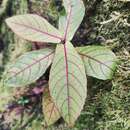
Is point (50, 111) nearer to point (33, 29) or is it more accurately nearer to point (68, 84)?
point (68, 84)

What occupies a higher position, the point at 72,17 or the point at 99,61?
the point at 72,17

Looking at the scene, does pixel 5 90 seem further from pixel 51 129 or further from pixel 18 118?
pixel 51 129

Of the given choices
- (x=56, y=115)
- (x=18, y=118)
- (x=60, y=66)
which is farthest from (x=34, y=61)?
(x=18, y=118)

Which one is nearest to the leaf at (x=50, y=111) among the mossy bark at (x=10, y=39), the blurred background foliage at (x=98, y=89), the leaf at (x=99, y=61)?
the blurred background foliage at (x=98, y=89)

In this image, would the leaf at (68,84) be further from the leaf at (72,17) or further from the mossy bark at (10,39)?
the mossy bark at (10,39)

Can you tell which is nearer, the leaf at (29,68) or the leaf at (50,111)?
the leaf at (29,68)

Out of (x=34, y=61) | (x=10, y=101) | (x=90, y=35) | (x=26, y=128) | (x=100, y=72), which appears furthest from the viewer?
(x=10, y=101)

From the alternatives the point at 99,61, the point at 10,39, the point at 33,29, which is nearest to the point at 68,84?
the point at 99,61
